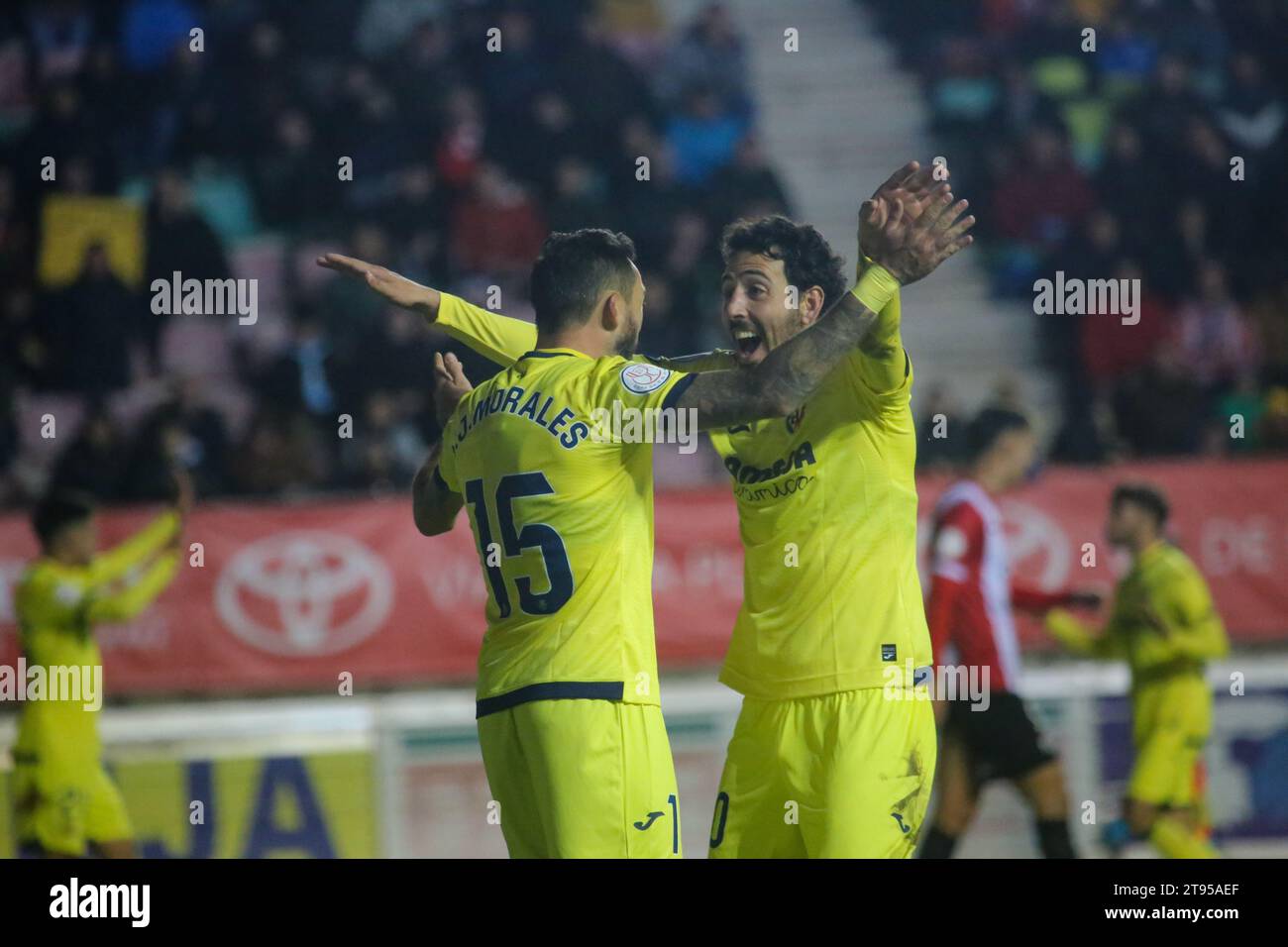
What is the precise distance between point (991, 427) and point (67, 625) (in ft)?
14.6

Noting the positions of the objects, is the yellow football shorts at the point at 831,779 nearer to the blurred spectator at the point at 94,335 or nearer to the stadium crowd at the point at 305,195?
the stadium crowd at the point at 305,195

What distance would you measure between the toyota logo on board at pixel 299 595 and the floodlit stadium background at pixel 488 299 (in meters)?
0.02

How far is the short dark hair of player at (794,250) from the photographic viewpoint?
5406 millimetres

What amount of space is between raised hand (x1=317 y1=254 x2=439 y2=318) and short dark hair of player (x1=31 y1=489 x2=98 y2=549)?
3230mm

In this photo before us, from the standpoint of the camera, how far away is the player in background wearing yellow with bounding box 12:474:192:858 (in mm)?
8008

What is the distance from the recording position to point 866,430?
5297mm

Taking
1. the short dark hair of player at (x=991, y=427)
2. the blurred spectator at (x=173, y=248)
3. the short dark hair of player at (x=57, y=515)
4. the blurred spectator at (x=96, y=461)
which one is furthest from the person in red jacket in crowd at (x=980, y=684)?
the blurred spectator at (x=173, y=248)

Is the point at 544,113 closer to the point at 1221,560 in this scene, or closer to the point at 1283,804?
the point at 1221,560

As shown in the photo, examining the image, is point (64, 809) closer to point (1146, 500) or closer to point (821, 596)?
point (821, 596)

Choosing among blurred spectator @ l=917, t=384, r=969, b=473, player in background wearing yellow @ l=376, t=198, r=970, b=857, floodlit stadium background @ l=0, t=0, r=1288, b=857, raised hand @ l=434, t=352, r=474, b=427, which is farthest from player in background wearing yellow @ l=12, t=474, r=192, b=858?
blurred spectator @ l=917, t=384, r=969, b=473

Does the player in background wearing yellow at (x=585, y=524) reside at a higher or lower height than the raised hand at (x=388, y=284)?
lower

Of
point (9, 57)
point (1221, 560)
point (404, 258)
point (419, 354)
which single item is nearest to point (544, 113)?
point (404, 258)

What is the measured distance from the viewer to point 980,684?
7918 mm

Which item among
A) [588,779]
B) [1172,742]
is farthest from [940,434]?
[588,779]
